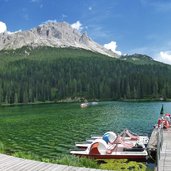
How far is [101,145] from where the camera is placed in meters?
39.4

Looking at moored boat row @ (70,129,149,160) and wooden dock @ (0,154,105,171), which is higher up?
wooden dock @ (0,154,105,171)

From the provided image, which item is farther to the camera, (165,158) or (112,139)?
(112,139)

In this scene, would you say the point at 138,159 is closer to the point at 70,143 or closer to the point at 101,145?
the point at 101,145

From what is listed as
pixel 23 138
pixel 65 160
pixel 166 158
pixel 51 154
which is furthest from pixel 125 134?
pixel 65 160

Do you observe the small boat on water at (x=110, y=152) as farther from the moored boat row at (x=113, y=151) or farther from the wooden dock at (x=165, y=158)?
the wooden dock at (x=165, y=158)

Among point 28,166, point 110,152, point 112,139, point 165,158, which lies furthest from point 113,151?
point 28,166

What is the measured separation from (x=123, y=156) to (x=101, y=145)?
2898mm

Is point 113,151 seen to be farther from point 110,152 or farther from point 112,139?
point 112,139

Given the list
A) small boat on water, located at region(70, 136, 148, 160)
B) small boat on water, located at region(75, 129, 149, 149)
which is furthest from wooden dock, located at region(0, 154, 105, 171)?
small boat on water, located at region(75, 129, 149, 149)

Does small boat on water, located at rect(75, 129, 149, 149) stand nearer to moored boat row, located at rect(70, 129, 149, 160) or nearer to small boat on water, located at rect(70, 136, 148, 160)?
moored boat row, located at rect(70, 129, 149, 160)

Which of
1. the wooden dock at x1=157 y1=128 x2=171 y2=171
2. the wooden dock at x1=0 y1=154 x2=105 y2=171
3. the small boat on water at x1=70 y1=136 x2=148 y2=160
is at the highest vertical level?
the wooden dock at x1=0 y1=154 x2=105 y2=171

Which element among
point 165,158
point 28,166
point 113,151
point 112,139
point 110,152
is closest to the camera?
point 28,166

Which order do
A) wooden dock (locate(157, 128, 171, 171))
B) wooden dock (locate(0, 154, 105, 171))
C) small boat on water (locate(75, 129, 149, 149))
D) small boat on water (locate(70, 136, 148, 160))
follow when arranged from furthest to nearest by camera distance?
small boat on water (locate(75, 129, 149, 149)) → small boat on water (locate(70, 136, 148, 160)) → wooden dock (locate(157, 128, 171, 171)) → wooden dock (locate(0, 154, 105, 171))

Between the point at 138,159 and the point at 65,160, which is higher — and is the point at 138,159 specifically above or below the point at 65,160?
below
